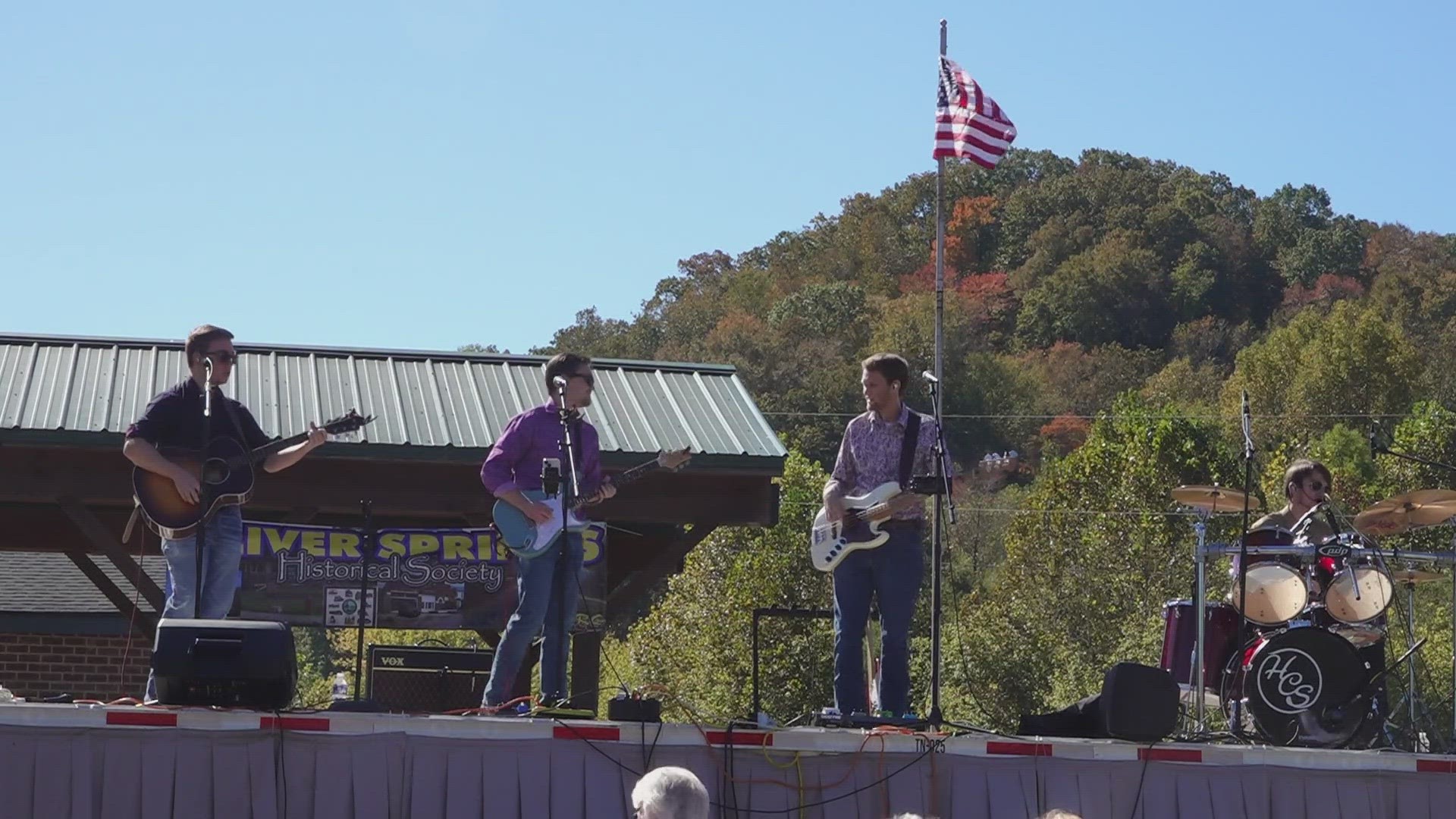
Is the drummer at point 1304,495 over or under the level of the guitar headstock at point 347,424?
under

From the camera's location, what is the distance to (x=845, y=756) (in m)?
7.01

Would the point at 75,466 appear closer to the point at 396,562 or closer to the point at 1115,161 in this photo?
the point at 396,562

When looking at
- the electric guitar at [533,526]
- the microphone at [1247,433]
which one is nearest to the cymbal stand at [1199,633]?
the microphone at [1247,433]

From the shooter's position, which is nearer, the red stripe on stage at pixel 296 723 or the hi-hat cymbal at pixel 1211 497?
the red stripe on stage at pixel 296 723

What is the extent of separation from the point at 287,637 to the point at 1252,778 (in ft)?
13.0

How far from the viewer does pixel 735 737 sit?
6.88 m

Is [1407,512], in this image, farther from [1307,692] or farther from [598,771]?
[598,771]

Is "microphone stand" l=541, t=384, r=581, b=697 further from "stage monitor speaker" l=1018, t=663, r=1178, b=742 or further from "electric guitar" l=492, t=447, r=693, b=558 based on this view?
"stage monitor speaker" l=1018, t=663, r=1178, b=742

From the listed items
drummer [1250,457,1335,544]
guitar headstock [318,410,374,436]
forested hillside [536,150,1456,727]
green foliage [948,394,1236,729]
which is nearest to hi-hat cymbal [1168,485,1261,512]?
drummer [1250,457,1335,544]

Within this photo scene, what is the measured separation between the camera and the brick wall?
18.9 meters

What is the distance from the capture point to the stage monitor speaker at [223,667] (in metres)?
6.62

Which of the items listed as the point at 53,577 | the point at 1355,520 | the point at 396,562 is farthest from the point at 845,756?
the point at 53,577

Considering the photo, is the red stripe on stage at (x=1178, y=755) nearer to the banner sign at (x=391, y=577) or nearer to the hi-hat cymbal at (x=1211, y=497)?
the hi-hat cymbal at (x=1211, y=497)

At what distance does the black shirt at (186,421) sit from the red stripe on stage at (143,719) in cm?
175
